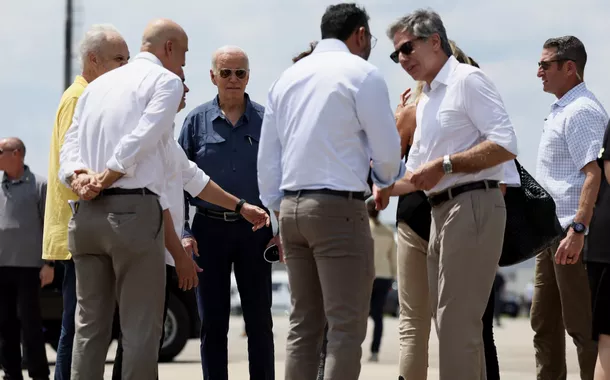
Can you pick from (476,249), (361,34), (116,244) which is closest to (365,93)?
(361,34)

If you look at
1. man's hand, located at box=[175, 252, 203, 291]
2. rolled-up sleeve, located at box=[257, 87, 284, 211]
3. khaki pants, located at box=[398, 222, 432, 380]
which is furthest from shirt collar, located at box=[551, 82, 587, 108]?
man's hand, located at box=[175, 252, 203, 291]

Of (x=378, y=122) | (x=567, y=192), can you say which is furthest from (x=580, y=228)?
(x=378, y=122)

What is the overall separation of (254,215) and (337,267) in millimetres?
1690

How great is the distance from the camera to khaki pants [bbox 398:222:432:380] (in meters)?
7.23

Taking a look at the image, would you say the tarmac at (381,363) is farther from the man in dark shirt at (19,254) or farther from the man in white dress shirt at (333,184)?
the man in white dress shirt at (333,184)

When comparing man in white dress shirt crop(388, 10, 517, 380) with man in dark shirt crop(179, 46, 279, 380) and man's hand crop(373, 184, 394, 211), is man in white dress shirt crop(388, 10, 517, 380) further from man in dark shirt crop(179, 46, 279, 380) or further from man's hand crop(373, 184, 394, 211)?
man in dark shirt crop(179, 46, 279, 380)

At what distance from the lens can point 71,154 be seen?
6.84 meters

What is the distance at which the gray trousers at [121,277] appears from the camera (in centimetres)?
638

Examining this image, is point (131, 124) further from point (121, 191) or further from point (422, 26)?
point (422, 26)

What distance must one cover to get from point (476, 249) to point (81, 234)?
80.4 inches

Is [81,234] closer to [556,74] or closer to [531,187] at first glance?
[531,187]

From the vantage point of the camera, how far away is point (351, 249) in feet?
20.5

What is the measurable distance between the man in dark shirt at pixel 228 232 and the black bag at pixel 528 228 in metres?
1.68

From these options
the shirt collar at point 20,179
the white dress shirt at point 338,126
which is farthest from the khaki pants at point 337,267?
the shirt collar at point 20,179
